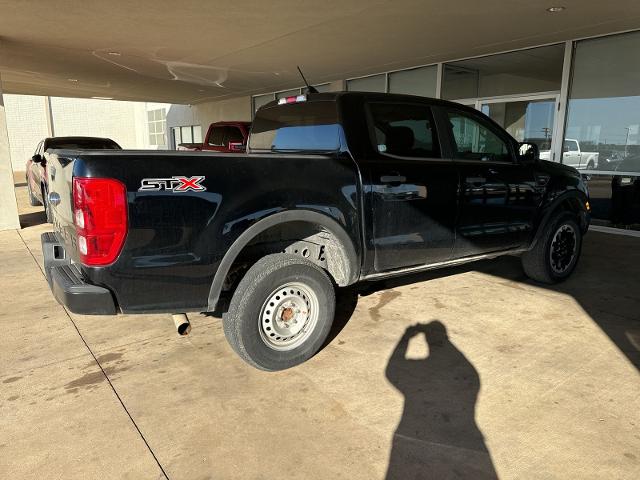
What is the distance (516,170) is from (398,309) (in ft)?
5.92

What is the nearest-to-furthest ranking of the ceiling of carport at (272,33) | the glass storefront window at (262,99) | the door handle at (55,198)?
1. the door handle at (55,198)
2. the ceiling of carport at (272,33)
3. the glass storefront window at (262,99)

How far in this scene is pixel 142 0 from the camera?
6.27m

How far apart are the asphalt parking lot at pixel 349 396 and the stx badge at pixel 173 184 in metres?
1.33

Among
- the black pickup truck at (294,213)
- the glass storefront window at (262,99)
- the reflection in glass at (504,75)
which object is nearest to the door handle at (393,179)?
the black pickup truck at (294,213)

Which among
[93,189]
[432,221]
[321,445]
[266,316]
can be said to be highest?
[93,189]

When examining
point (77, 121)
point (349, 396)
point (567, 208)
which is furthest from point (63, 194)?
point (77, 121)

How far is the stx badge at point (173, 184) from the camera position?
2.54 m

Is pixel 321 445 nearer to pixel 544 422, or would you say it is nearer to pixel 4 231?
pixel 544 422

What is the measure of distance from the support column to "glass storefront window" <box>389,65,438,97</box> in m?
8.86

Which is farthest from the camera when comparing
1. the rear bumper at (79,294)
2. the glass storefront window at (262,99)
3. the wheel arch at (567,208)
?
the glass storefront window at (262,99)

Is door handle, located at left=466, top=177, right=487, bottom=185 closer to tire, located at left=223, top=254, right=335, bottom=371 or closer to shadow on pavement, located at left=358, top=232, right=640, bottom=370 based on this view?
shadow on pavement, located at left=358, top=232, right=640, bottom=370

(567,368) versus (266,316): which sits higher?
(266,316)

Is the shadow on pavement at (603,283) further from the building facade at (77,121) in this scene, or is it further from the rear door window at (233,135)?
the building facade at (77,121)

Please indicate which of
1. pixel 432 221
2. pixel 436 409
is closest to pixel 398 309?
pixel 432 221
